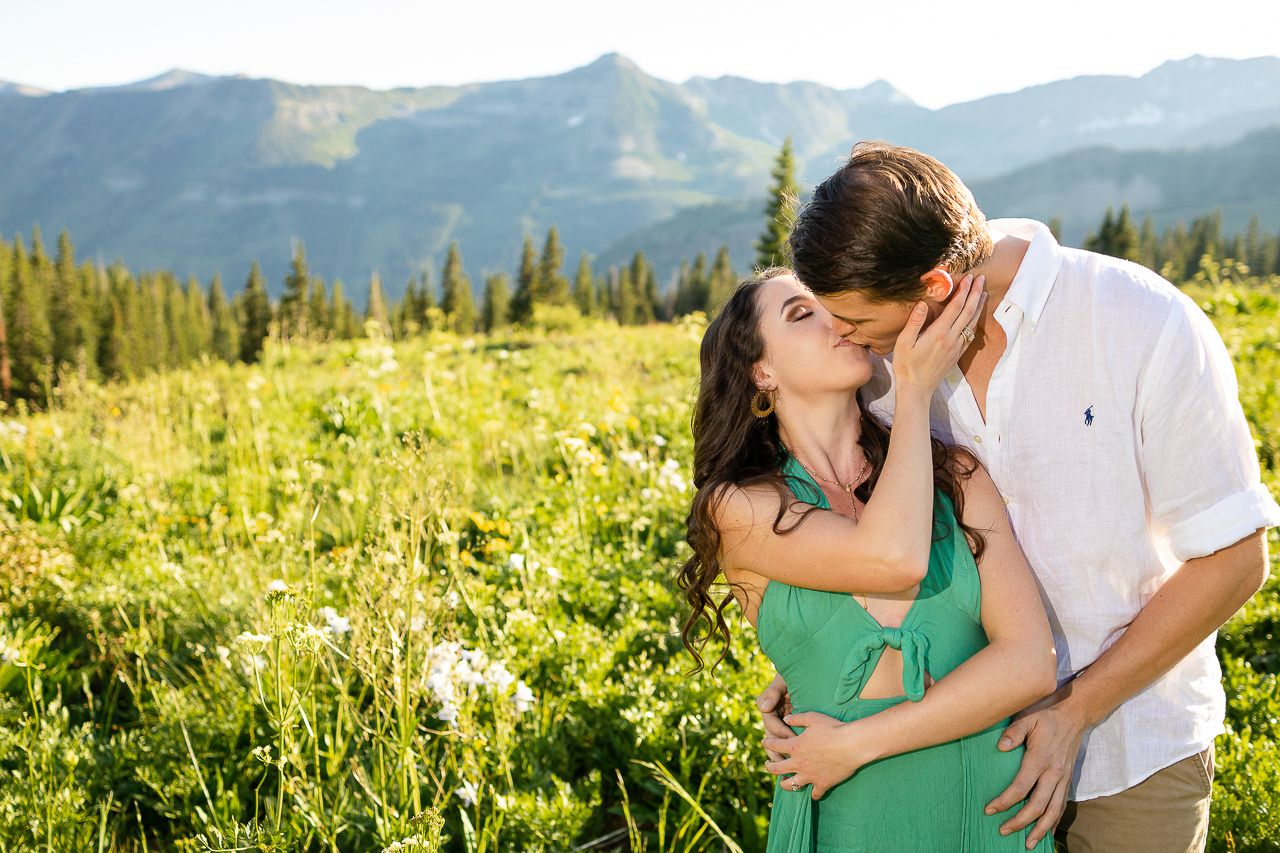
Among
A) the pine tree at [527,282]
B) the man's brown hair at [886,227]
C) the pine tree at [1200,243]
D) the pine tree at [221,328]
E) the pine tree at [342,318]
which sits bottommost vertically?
the pine tree at [221,328]

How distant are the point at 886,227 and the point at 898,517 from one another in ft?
2.26

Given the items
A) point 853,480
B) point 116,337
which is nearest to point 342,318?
point 116,337

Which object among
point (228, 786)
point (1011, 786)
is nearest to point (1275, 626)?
point (1011, 786)

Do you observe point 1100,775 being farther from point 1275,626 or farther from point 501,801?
point 1275,626

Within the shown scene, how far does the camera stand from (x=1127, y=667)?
185cm

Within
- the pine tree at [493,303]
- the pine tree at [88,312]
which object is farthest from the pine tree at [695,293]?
the pine tree at [88,312]

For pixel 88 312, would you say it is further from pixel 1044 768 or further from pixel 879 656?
pixel 1044 768

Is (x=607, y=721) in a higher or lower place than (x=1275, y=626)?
lower

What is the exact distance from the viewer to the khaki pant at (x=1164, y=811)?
1963 millimetres

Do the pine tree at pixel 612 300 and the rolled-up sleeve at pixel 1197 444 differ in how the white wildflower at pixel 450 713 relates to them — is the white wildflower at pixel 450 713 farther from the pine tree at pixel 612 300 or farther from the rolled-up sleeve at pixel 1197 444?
the pine tree at pixel 612 300

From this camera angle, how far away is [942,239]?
1.81 metres

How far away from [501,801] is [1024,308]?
2376 millimetres

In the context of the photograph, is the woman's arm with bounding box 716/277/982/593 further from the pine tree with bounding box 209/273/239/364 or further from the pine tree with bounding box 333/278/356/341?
the pine tree with bounding box 209/273/239/364

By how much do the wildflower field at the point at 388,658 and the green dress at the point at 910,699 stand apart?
484 millimetres
